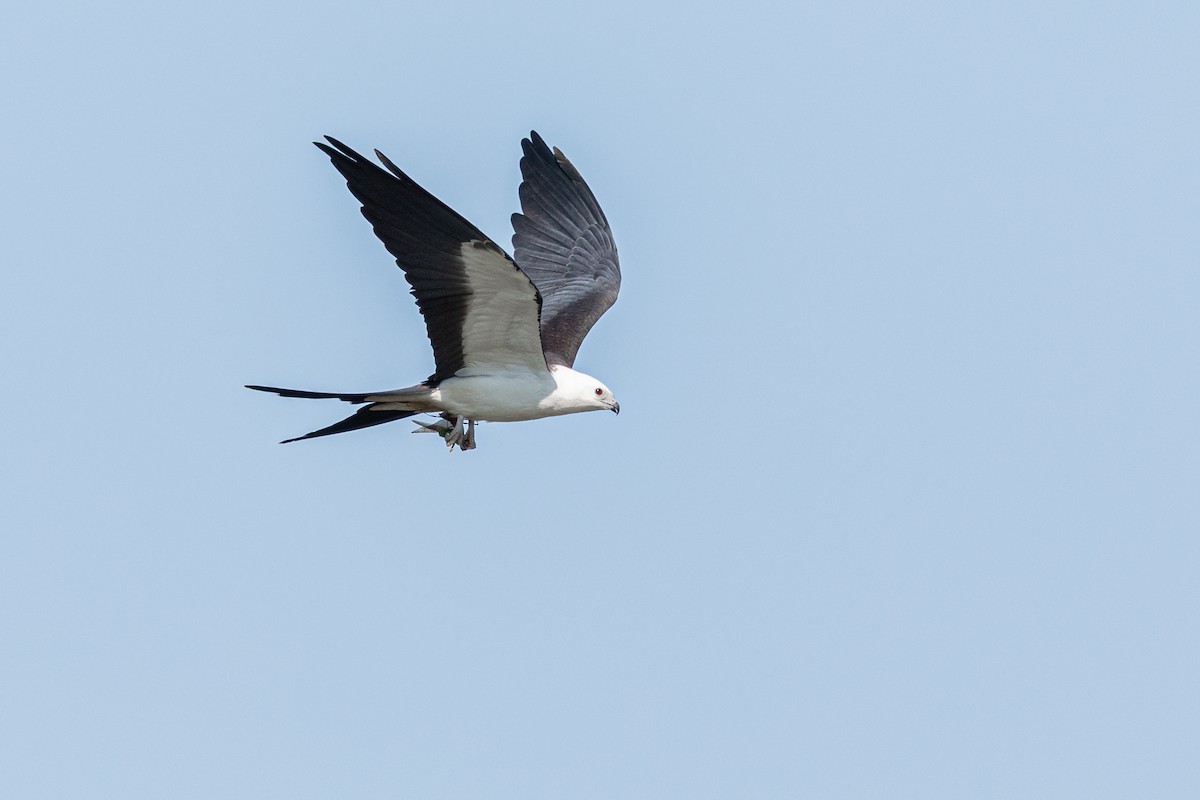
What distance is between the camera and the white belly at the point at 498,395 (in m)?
11.8

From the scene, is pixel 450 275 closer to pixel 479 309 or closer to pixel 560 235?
pixel 479 309

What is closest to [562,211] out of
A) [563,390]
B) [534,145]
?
[534,145]

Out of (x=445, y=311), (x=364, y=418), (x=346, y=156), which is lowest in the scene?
(x=364, y=418)

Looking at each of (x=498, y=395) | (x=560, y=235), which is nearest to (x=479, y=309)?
(x=498, y=395)

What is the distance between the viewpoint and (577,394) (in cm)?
1209

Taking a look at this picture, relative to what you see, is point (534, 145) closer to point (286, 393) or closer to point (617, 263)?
point (617, 263)

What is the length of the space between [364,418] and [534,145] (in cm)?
401

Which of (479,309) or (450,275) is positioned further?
(479,309)

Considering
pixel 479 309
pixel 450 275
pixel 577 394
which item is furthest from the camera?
pixel 577 394

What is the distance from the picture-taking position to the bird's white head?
1207cm

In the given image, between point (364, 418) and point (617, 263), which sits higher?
point (617, 263)

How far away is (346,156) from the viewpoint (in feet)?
33.9

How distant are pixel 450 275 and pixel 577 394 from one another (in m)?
1.60

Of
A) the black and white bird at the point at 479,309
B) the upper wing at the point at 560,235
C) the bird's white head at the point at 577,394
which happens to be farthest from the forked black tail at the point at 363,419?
the upper wing at the point at 560,235
